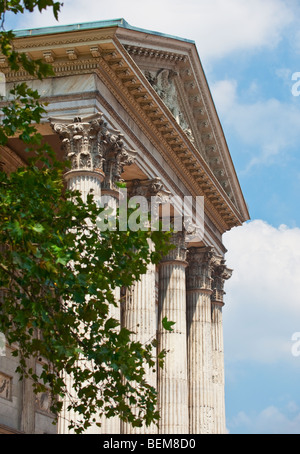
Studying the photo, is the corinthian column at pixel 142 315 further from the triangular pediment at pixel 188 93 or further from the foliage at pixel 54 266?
the foliage at pixel 54 266

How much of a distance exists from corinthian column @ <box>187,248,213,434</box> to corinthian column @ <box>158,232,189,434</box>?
3847mm

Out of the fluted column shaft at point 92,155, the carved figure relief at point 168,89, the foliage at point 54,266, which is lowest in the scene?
the foliage at point 54,266

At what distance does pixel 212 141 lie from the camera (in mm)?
40625

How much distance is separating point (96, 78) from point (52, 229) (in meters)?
11.9

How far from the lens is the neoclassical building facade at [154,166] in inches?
1073

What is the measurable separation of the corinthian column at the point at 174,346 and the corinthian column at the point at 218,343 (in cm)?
657

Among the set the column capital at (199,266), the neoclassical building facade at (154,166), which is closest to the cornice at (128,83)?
the neoclassical building facade at (154,166)

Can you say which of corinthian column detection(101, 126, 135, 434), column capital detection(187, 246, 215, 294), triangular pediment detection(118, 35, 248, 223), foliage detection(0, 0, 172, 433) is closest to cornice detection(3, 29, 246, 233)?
triangular pediment detection(118, 35, 248, 223)

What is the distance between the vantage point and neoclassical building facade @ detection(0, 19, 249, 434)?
89.4 ft

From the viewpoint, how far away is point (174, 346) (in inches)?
1382

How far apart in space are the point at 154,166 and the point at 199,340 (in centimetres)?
1025

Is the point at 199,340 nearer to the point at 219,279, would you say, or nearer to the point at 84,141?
the point at 219,279
